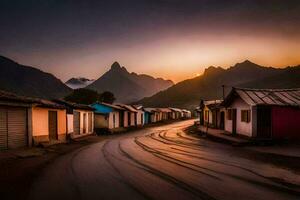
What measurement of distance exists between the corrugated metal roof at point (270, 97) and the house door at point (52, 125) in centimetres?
1549

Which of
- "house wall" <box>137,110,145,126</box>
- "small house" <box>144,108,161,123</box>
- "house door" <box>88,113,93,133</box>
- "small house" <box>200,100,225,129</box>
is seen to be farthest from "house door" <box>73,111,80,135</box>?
"small house" <box>144,108,161,123</box>

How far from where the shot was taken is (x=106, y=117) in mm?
43969

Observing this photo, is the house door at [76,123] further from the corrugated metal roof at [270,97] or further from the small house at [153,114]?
the small house at [153,114]

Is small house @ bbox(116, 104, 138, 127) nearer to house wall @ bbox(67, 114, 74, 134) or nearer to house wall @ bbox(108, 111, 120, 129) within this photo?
house wall @ bbox(108, 111, 120, 129)

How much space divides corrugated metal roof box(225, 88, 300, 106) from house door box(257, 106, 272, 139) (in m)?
0.73

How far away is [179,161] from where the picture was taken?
1456cm

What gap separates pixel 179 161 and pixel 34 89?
595ft

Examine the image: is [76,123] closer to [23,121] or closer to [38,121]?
[38,121]

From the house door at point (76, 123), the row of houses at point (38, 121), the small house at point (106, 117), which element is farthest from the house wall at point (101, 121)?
the house door at point (76, 123)

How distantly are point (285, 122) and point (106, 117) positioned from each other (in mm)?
25262

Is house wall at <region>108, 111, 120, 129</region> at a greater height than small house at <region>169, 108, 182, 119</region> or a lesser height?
greater

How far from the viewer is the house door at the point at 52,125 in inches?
980

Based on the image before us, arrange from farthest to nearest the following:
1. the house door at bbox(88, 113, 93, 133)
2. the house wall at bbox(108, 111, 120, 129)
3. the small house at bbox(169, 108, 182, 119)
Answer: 1. the small house at bbox(169, 108, 182, 119)
2. the house wall at bbox(108, 111, 120, 129)
3. the house door at bbox(88, 113, 93, 133)

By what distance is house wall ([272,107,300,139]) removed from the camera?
81.2ft
